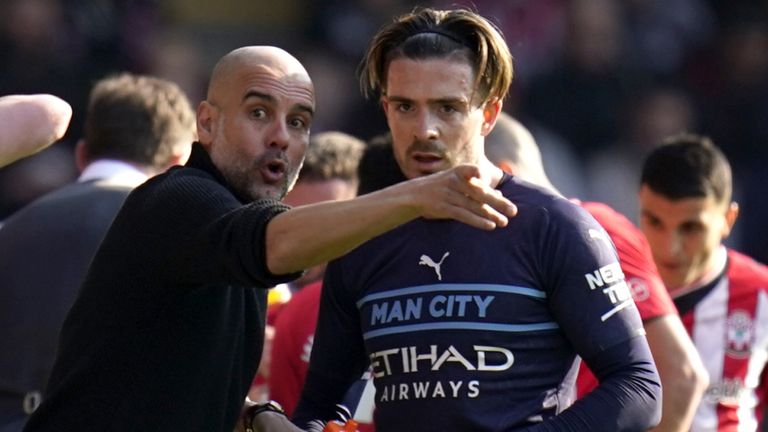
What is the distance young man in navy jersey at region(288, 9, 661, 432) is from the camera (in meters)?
3.72

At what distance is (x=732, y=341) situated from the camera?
6.23 meters

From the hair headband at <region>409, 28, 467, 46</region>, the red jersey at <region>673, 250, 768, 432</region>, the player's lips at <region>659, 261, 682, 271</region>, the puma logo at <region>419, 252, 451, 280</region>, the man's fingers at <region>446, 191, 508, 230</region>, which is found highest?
the hair headband at <region>409, 28, 467, 46</region>

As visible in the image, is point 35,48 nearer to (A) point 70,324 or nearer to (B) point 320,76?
(B) point 320,76

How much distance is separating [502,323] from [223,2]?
8.68 meters

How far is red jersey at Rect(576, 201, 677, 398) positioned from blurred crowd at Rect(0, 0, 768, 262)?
17.1 feet

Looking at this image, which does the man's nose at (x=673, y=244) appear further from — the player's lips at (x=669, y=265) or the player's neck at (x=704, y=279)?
the player's neck at (x=704, y=279)

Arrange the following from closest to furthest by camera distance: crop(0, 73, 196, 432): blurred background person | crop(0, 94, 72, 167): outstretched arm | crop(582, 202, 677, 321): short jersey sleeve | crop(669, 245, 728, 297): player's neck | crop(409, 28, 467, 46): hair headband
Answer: crop(0, 94, 72, 167): outstretched arm, crop(409, 28, 467, 46): hair headband, crop(582, 202, 677, 321): short jersey sleeve, crop(0, 73, 196, 432): blurred background person, crop(669, 245, 728, 297): player's neck

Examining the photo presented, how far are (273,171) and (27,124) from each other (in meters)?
0.84

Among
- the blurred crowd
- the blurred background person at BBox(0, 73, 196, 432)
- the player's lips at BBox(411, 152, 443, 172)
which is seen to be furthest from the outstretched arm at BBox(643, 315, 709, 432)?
the blurred crowd

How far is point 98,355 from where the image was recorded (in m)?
3.81

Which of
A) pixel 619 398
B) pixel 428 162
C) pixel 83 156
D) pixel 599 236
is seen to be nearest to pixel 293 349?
pixel 83 156

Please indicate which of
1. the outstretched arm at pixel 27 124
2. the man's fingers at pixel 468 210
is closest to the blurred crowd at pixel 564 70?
the outstretched arm at pixel 27 124

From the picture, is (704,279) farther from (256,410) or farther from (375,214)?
(375,214)

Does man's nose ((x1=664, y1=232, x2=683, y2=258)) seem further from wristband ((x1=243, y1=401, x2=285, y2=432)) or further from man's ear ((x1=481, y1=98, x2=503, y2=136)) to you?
wristband ((x1=243, y1=401, x2=285, y2=432))
